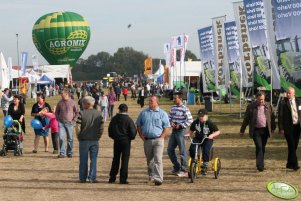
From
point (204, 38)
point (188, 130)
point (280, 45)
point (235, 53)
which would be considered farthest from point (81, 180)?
point (204, 38)

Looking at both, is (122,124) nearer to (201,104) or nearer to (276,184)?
(276,184)

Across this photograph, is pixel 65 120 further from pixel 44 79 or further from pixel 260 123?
pixel 44 79

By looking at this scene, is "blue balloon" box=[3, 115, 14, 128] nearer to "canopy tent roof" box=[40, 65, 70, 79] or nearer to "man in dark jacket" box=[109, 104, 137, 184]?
"man in dark jacket" box=[109, 104, 137, 184]

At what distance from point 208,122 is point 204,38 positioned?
23675 millimetres

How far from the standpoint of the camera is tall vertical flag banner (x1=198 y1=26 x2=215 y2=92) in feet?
119

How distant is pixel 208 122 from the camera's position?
13.1m

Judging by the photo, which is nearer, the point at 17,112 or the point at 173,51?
the point at 17,112

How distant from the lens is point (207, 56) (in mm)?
36469

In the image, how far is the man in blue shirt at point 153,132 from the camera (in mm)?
12490

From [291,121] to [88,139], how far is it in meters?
3.97

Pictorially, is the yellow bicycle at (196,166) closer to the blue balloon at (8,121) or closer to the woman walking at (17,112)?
the blue balloon at (8,121)

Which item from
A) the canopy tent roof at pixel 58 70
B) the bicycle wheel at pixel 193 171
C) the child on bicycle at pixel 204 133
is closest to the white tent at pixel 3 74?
the canopy tent roof at pixel 58 70

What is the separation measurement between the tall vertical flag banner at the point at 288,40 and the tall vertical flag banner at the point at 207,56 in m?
14.5

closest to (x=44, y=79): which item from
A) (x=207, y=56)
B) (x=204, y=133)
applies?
(x=207, y=56)
